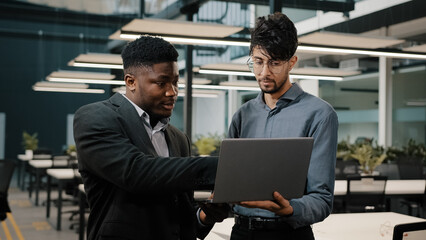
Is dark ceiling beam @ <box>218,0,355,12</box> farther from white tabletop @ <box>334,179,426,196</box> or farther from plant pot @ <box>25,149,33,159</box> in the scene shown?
plant pot @ <box>25,149,33,159</box>

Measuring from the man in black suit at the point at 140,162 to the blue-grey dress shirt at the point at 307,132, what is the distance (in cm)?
35

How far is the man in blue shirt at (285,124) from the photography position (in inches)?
68.2

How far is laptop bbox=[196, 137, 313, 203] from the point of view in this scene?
1.36 meters

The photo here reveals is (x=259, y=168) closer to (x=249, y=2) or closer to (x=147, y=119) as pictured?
(x=147, y=119)

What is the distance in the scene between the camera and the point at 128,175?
1285mm

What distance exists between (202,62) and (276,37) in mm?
8666

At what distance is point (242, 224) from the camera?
188 cm

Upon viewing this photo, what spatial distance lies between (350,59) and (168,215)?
1007 cm

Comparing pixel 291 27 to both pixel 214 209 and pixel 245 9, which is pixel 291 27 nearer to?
pixel 214 209

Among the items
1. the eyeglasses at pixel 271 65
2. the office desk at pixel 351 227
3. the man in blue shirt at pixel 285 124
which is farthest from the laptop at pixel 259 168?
the office desk at pixel 351 227

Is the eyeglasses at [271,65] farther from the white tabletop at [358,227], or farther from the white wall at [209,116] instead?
the white wall at [209,116]

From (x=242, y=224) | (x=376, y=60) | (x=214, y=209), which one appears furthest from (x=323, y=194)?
(x=376, y=60)

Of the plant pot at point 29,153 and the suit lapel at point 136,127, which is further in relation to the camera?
the plant pot at point 29,153

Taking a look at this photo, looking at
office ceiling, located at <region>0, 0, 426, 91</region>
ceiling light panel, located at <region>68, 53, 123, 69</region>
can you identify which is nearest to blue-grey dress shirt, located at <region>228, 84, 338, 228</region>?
ceiling light panel, located at <region>68, 53, 123, 69</region>
